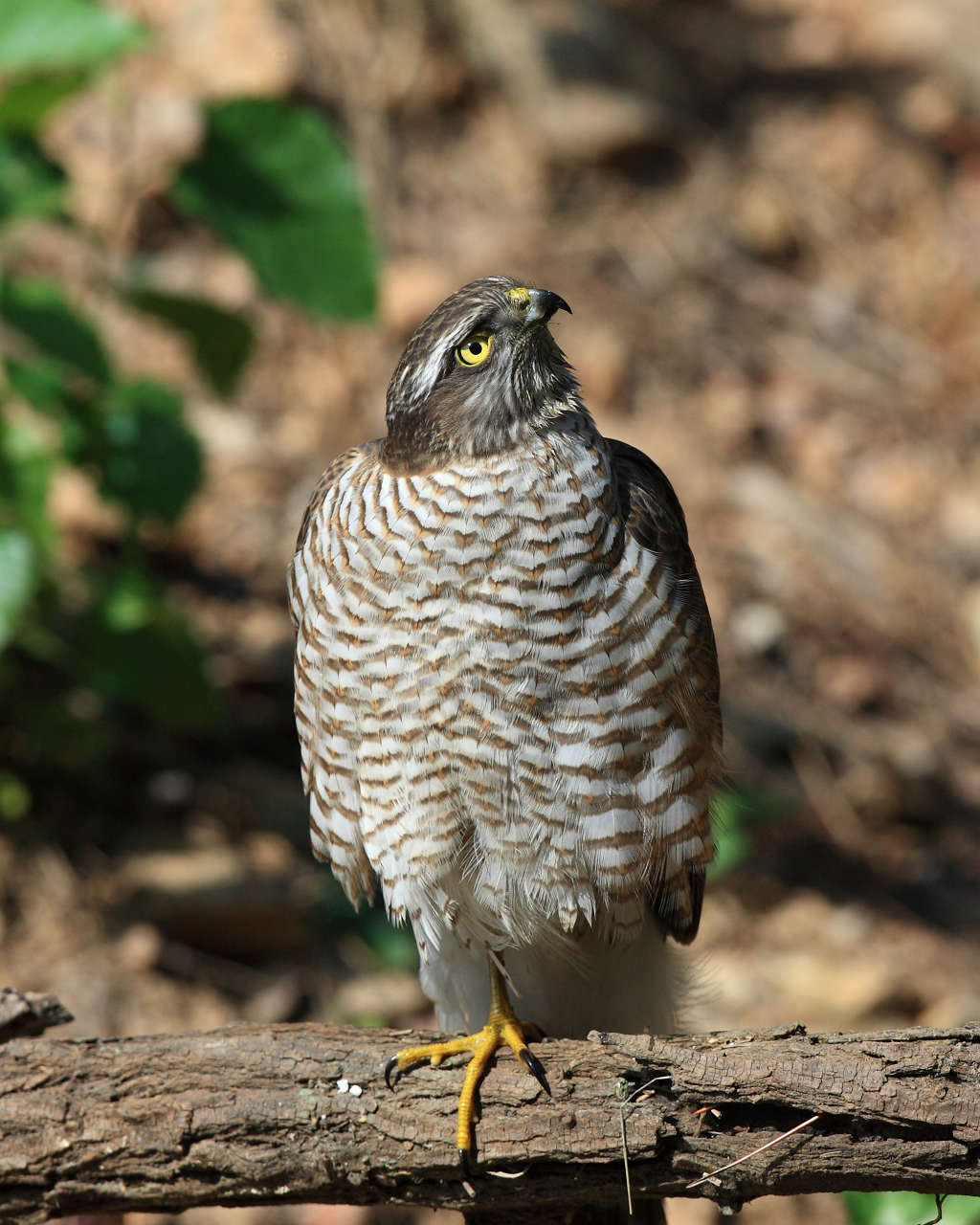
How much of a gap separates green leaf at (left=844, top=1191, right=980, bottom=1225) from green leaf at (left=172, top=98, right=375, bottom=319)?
11.0 ft

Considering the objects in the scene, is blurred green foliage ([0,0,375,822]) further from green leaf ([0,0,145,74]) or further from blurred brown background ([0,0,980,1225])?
blurred brown background ([0,0,980,1225])

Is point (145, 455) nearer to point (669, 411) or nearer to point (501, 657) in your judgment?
point (501, 657)

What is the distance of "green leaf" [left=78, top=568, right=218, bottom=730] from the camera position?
17.2 feet

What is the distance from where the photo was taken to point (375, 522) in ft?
10.6

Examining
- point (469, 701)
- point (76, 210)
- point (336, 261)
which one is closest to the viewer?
point (469, 701)

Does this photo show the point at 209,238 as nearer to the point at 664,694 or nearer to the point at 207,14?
the point at 207,14

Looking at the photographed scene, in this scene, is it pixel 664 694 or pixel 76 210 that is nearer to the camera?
pixel 664 694

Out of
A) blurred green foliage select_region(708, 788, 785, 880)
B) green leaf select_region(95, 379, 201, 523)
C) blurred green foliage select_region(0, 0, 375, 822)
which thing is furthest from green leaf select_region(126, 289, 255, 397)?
blurred green foliage select_region(708, 788, 785, 880)

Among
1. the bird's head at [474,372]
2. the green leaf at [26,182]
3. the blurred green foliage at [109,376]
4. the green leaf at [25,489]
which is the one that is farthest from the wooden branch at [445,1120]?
the green leaf at [26,182]

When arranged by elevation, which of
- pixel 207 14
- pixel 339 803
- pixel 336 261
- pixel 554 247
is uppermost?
pixel 207 14

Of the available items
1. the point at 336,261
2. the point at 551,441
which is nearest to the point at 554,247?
the point at 336,261

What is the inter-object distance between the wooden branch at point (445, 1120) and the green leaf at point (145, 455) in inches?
92.4

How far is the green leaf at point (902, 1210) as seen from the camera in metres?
3.48

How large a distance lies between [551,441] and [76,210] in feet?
15.9
